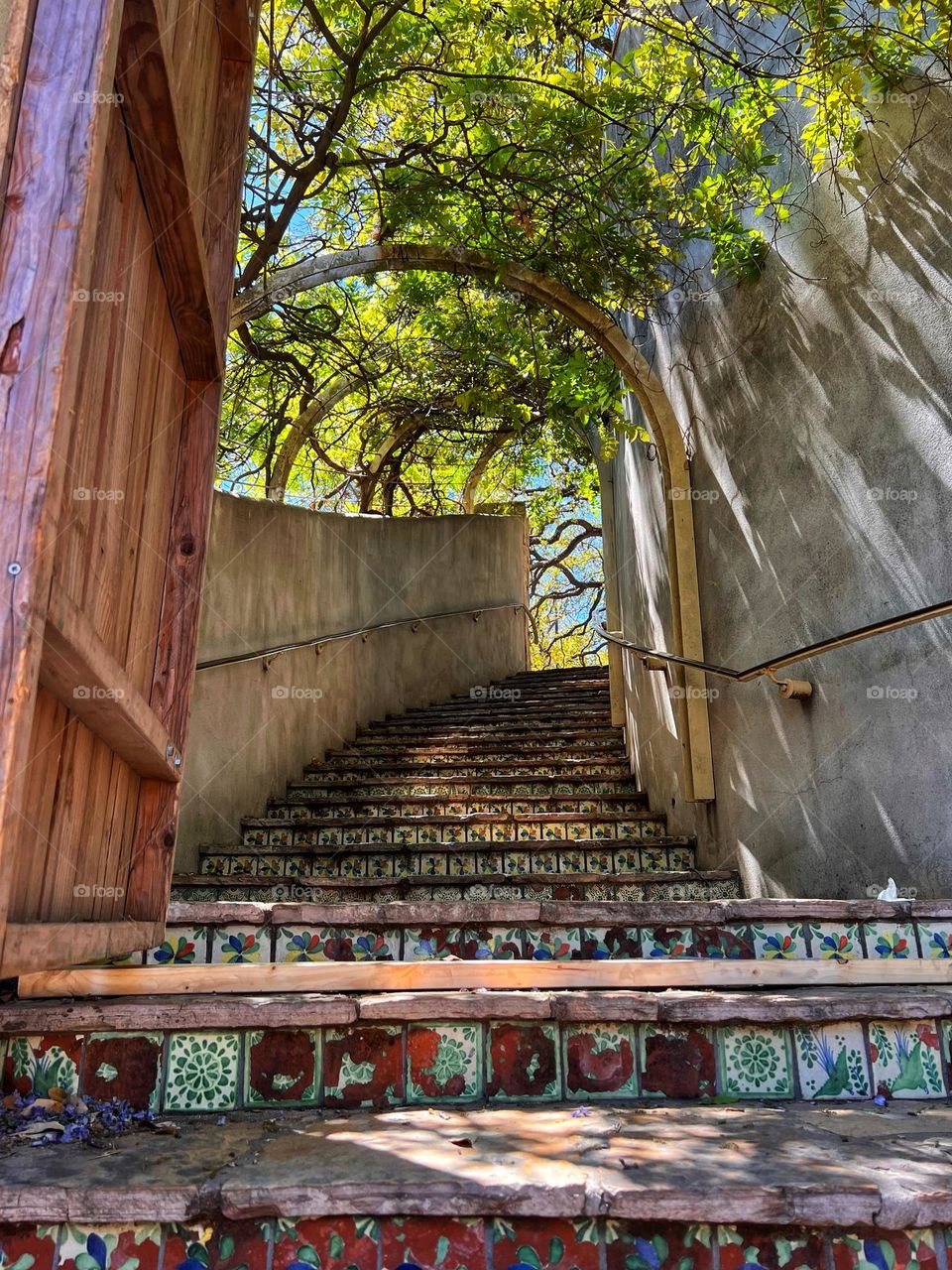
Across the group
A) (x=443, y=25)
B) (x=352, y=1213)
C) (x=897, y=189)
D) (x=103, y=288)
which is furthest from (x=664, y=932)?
(x=443, y=25)

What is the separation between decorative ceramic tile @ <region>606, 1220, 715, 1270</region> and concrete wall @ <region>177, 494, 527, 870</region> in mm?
2772

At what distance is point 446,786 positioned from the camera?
15.9 feet

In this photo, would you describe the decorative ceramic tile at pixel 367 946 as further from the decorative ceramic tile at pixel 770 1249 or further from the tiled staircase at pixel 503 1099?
the decorative ceramic tile at pixel 770 1249

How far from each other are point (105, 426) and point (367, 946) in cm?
133

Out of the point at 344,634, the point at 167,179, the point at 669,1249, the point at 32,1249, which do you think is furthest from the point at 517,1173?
the point at 344,634

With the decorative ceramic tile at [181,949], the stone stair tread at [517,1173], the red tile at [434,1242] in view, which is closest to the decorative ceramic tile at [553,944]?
the stone stair tread at [517,1173]

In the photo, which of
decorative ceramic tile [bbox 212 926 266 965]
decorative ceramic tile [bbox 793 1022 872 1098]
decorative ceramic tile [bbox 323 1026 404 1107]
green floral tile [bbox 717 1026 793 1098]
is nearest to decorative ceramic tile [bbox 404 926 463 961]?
decorative ceramic tile [bbox 212 926 266 965]

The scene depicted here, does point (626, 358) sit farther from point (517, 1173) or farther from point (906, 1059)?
point (517, 1173)

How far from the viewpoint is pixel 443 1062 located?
71.1 inches

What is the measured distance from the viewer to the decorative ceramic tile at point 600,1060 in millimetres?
1811

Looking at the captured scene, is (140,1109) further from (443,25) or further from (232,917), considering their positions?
(443,25)

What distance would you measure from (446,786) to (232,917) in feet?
8.75

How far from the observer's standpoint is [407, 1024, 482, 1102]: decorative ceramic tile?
1.80 metres

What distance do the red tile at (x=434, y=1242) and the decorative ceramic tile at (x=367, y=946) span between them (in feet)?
3.01
